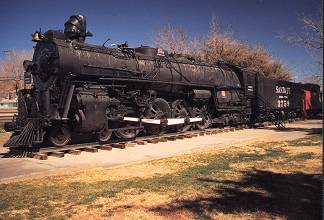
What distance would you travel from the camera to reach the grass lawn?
224 inches

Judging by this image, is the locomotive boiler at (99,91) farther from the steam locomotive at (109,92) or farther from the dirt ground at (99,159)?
the dirt ground at (99,159)

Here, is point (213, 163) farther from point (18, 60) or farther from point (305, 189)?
point (18, 60)

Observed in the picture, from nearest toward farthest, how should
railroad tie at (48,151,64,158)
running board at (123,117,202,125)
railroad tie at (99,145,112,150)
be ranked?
railroad tie at (48,151,64,158), railroad tie at (99,145,112,150), running board at (123,117,202,125)

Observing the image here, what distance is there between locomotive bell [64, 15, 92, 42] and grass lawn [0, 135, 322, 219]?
6307mm

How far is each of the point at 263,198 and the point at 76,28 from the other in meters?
10.0

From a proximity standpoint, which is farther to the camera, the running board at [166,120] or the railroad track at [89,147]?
the running board at [166,120]

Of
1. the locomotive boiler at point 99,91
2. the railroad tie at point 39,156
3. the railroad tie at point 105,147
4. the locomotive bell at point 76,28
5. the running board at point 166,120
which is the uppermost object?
the locomotive bell at point 76,28

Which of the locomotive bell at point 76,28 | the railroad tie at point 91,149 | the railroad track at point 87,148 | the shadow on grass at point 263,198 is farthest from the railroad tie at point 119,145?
the shadow on grass at point 263,198

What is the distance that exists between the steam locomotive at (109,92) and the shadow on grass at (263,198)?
5889 millimetres

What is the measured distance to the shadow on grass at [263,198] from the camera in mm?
5723

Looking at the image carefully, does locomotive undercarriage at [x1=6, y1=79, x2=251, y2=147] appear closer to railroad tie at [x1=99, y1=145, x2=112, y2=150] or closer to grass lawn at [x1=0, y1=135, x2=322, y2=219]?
railroad tie at [x1=99, y1=145, x2=112, y2=150]

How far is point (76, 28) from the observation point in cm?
1391

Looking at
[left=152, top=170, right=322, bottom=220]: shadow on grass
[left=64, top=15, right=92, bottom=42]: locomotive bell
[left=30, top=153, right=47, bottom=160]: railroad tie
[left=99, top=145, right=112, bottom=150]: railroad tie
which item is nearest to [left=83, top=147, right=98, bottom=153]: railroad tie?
[left=99, top=145, right=112, bottom=150]: railroad tie


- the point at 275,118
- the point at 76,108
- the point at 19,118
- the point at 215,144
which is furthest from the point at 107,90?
the point at 275,118
